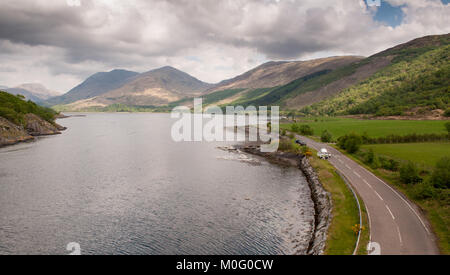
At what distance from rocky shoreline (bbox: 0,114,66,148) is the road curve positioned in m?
131

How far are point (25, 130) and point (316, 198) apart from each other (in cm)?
14877

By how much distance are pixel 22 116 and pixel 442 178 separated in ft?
558

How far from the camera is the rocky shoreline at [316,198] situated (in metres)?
30.4

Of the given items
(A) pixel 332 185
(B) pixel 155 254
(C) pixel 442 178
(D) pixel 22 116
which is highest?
(D) pixel 22 116

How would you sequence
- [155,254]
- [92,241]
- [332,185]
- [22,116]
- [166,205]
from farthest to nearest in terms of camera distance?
1. [22,116]
2. [332,185]
3. [166,205]
4. [92,241]
5. [155,254]

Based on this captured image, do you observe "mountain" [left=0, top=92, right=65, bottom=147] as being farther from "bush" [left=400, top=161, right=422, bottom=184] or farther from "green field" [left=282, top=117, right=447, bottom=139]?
"green field" [left=282, top=117, right=447, bottom=139]

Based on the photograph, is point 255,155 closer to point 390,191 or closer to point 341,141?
point 341,141

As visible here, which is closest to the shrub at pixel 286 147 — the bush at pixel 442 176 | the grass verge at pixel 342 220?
the grass verge at pixel 342 220

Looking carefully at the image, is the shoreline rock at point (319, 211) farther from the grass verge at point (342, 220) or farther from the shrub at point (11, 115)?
the shrub at point (11, 115)

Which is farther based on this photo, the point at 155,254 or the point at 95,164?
the point at 95,164

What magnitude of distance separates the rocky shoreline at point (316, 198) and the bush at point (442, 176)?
15742 mm

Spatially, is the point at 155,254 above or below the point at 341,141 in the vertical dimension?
below

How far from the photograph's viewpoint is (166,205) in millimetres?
45969

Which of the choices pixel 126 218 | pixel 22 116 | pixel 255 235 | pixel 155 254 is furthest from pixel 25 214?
pixel 22 116
